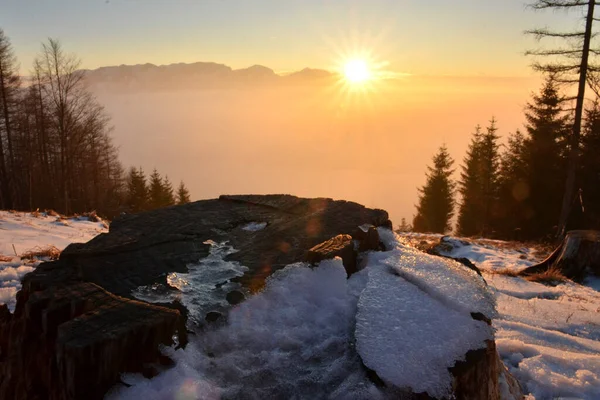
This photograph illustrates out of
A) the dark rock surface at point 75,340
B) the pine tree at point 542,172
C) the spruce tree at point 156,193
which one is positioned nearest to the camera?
the dark rock surface at point 75,340

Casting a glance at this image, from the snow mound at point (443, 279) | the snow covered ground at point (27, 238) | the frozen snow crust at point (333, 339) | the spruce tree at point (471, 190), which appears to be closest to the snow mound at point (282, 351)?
the frozen snow crust at point (333, 339)

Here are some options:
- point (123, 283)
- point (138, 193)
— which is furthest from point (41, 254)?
point (138, 193)

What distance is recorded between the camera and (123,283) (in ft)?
7.91

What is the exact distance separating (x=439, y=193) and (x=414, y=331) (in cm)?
3448

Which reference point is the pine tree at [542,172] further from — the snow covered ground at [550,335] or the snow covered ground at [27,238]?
the snow covered ground at [27,238]

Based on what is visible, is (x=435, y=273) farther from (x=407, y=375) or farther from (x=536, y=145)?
(x=536, y=145)

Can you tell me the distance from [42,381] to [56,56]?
25.5m

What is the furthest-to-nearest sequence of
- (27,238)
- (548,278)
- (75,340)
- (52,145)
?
(52,145)
(27,238)
(548,278)
(75,340)

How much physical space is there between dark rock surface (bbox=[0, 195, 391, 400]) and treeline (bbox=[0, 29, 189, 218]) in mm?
23740

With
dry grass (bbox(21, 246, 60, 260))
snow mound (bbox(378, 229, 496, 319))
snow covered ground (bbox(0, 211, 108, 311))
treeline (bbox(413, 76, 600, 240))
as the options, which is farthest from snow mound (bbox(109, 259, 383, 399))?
treeline (bbox(413, 76, 600, 240))

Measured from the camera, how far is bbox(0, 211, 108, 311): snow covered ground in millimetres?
5324

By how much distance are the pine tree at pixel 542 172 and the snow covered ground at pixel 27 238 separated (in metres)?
22.8

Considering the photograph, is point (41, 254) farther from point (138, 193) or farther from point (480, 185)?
Answer: point (480, 185)

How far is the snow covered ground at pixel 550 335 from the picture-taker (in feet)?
10.8
